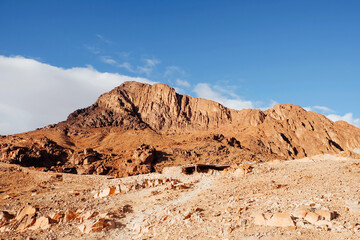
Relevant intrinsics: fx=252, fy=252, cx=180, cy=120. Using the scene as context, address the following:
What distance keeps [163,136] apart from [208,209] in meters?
71.4

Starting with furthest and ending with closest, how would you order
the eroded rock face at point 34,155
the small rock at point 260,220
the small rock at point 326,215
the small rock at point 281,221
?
the eroded rock face at point 34,155 → the small rock at point 260,220 → the small rock at point 281,221 → the small rock at point 326,215

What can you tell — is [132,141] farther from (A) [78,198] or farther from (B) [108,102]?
(A) [78,198]

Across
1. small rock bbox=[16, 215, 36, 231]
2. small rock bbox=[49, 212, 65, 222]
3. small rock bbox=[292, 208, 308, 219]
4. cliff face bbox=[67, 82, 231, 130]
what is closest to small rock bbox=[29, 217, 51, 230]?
small rock bbox=[16, 215, 36, 231]

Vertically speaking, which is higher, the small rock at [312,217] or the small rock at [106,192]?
the small rock at [312,217]

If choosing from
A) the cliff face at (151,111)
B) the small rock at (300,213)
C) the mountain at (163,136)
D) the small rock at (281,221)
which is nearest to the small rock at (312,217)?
the small rock at (300,213)

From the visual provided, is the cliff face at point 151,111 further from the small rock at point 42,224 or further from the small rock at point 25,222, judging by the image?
the small rock at point 42,224

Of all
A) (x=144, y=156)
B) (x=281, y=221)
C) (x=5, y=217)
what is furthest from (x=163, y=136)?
(x=281, y=221)

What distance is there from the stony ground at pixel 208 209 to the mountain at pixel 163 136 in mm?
22515

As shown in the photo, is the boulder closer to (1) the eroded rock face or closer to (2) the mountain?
(2) the mountain

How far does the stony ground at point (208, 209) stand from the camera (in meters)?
8.11

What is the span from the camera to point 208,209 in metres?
11.7

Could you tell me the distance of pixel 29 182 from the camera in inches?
1175

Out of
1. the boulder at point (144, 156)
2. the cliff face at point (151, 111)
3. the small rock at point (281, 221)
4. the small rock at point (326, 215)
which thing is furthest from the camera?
the cliff face at point (151, 111)

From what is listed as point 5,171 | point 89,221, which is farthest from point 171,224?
point 5,171
